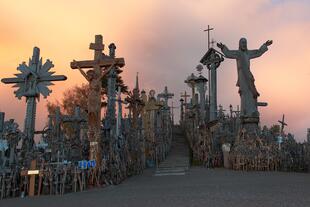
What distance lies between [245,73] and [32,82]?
12.8m

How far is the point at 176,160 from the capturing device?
24.9 metres

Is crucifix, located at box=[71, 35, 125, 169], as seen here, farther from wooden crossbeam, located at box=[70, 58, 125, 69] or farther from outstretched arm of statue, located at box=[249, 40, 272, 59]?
outstretched arm of statue, located at box=[249, 40, 272, 59]

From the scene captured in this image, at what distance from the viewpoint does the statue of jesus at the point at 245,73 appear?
2419 cm

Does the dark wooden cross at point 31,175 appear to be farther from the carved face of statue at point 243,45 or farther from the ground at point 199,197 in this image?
the carved face of statue at point 243,45

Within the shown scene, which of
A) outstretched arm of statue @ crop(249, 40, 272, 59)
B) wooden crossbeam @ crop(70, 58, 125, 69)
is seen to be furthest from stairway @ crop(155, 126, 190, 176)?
outstretched arm of statue @ crop(249, 40, 272, 59)

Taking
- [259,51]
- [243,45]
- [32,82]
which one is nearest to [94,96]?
[32,82]

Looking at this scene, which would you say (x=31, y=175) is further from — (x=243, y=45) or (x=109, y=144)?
(x=243, y=45)

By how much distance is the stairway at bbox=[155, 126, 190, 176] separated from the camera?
21.2m

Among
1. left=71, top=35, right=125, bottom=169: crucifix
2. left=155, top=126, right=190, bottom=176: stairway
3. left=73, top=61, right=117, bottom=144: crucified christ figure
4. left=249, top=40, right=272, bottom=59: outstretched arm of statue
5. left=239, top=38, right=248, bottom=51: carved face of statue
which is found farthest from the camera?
left=239, top=38, right=248, bottom=51: carved face of statue

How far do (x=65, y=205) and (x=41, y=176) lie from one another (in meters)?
3.56

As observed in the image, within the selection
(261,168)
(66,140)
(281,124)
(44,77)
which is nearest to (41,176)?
(66,140)

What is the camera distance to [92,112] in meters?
16.2

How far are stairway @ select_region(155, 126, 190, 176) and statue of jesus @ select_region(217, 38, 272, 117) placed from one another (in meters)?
5.02

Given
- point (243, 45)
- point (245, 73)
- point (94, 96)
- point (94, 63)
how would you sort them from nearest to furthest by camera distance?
point (94, 96)
point (94, 63)
point (245, 73)
point (243, 45)
